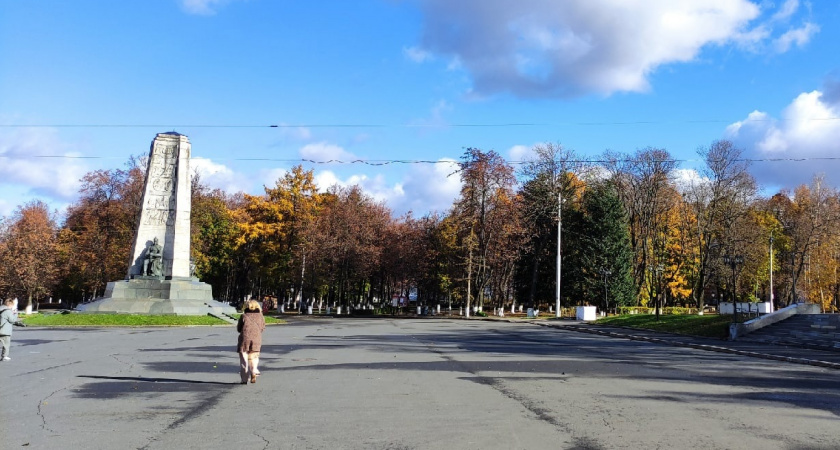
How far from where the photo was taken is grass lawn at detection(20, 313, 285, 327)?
2873 cm

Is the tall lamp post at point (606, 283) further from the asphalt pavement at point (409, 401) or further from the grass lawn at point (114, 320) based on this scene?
the asphalt pavement at point (409, 401)

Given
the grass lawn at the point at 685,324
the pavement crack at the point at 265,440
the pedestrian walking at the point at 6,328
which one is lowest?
the grass lawn at the point at 685,324

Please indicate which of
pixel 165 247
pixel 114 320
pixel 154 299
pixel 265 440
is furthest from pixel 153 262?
pixel 265 440

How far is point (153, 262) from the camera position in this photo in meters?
33.5

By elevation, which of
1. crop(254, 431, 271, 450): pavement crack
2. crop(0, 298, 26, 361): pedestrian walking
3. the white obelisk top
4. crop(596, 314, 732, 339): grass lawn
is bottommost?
crop(596, 314, 732, 339): grass lawn

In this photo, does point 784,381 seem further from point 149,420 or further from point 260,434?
point 149,420

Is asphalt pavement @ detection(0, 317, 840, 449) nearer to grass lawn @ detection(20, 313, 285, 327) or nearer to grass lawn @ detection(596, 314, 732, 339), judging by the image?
grass lawn @ detection(596, 314, 732, 339)

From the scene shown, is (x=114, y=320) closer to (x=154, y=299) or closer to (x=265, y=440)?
(x=154, y=299)

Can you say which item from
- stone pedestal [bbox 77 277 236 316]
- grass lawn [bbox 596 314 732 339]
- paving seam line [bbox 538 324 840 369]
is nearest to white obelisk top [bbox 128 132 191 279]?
stone pedestal [bbox 77 277 236 316]

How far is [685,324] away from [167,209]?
28.0m

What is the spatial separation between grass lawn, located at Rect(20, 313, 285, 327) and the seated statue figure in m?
3.33

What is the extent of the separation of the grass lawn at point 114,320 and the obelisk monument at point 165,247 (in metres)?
2.20

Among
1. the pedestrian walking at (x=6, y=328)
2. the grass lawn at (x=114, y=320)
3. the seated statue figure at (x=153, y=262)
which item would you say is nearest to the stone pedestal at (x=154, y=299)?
the seated statue figure at (x=153, y=262)

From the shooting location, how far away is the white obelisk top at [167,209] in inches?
1350
